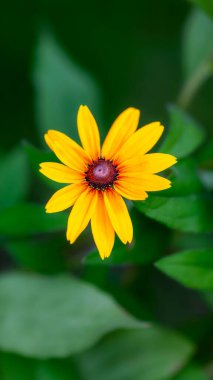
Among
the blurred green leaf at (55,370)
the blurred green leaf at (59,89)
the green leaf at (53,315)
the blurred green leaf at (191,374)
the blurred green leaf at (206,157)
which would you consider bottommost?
the blurred green leaf at (191,374)

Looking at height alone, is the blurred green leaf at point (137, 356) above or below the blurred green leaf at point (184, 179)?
below

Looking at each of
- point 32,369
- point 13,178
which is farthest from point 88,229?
point 32,369

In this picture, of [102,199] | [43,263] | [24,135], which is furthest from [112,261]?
[24,135]

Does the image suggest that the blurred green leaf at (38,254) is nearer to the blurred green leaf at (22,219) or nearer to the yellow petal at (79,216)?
the blurred green leaf at (22,219)

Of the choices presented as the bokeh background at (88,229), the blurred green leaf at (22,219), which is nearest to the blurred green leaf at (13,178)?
the bokeh background at (88,229)

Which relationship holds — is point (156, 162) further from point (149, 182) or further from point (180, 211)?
point (180, 211)

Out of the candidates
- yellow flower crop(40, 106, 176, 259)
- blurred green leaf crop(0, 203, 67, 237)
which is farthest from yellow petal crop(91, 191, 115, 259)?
blurred green leaf crop(0, 203, 67, 237)

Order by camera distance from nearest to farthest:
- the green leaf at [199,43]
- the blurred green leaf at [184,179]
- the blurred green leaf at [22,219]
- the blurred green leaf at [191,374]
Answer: the blurred green leaf at [184,179] → the blurred green leaf at [22,219] → the blurred green leaf at [191,374] → the green leaf at [199,43]

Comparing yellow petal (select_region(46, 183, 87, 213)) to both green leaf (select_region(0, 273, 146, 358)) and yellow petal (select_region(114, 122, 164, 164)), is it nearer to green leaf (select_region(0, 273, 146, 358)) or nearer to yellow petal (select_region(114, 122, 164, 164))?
yellow petal (select_region(114, 122, 164, 164))
